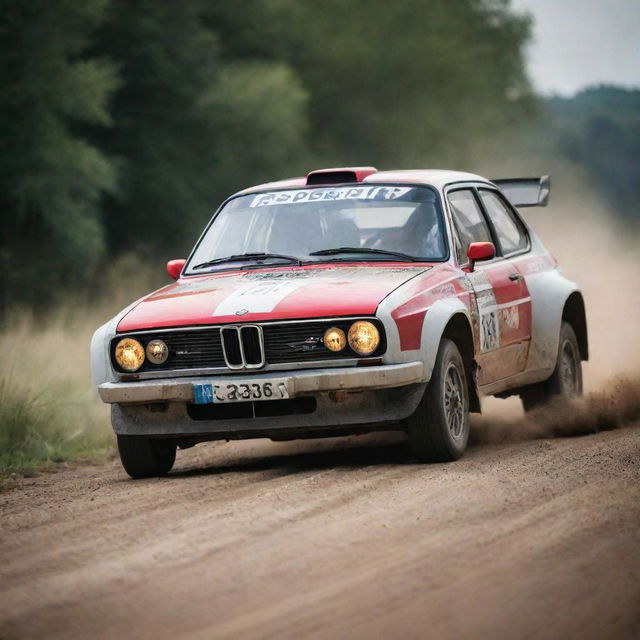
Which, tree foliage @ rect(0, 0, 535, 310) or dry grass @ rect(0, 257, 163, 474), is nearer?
dry grass @ rect(0, 257, 163, 474)

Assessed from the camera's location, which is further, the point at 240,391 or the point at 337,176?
the point at 337,176

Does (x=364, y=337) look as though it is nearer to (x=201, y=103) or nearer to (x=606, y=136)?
(x=201, y=103)

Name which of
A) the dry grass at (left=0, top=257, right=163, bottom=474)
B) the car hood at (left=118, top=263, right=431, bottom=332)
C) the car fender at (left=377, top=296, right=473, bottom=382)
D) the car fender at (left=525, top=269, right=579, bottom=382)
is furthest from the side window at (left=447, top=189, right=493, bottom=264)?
the dry grass at (left=0, top=257, right=163, bottom=474)

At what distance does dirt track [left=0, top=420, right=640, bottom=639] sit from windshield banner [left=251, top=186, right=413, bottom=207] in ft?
6.15

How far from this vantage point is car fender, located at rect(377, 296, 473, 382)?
26.1 ft

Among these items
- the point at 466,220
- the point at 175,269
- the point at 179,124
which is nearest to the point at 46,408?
the point at 175,269

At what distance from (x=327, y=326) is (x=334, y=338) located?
7cm

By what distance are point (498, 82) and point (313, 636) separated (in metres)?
48.9

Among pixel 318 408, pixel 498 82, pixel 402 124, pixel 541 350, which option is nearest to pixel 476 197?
pixel 541 350

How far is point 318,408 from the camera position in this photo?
8.10m

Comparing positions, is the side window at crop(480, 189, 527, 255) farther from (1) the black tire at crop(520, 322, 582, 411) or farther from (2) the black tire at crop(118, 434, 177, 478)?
(2) the black tire at crop(118, 434, 177, 478)

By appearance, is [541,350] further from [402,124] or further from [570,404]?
[402,124]

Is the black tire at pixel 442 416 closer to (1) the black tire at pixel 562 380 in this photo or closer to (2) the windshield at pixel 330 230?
(2) the windshield at pixel 330 230

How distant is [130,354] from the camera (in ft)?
27.4
